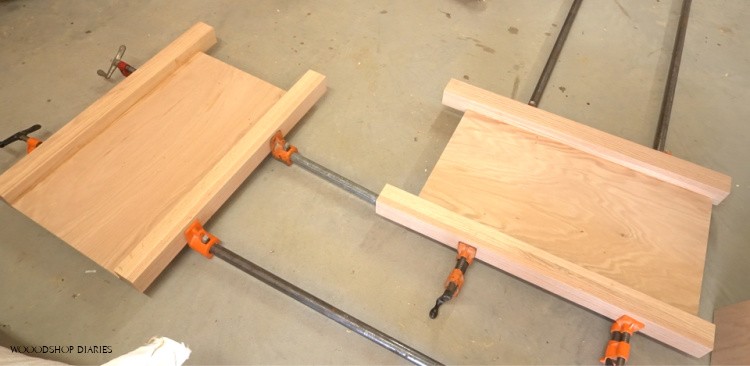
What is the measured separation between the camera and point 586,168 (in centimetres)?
125

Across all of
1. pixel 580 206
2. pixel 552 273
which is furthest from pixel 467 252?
pixel 580 206

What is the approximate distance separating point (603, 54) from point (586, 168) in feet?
2.02

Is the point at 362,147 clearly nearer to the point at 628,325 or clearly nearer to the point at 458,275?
the point at 458,275

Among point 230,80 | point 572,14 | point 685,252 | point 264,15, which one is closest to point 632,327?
point 685,252

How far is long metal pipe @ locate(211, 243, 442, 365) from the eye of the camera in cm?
98

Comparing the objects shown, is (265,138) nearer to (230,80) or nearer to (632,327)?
(230,80)

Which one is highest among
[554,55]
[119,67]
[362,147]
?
[554,55]

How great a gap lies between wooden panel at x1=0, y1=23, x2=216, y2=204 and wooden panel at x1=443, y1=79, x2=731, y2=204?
84 centimetres

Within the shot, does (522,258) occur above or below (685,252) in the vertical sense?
below

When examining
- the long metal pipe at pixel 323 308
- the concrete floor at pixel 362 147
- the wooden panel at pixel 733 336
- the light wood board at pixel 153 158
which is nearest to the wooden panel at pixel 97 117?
the light wood board at pixel 153 158

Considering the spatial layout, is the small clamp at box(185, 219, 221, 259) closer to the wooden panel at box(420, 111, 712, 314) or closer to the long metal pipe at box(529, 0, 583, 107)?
the wooden panel at box(420, 111, 712, 314)

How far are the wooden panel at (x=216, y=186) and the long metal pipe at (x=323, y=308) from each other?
0.35ft

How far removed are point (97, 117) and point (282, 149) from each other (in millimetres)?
522

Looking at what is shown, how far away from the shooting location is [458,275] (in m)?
1.05
